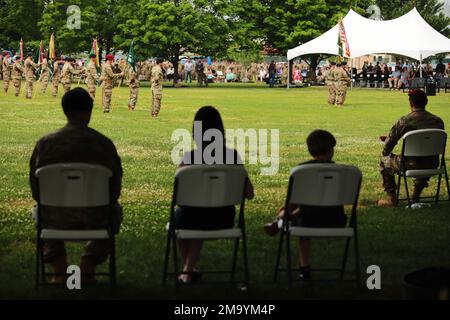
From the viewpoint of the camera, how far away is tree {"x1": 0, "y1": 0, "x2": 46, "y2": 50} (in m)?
85.4

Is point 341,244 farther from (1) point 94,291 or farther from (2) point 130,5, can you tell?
(2) point 130,5

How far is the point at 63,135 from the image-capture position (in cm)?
731

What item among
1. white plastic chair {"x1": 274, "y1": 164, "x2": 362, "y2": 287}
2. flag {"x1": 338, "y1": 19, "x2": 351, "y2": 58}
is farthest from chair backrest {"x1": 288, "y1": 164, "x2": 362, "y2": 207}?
flag {"x1": 338, "y1": 19, "x2": 351, "y2": 58}

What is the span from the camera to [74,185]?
22.3ft

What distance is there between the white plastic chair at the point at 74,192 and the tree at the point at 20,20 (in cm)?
7993

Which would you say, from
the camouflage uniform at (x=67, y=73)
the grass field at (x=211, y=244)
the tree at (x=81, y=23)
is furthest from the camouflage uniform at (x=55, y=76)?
the tree at (x=81, y=23)

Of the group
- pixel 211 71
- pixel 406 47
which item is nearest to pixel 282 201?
pixel 406 47

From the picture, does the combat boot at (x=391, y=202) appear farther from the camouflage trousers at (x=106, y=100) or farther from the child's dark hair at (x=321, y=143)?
the camouflage trousers at (x=106, y=100)

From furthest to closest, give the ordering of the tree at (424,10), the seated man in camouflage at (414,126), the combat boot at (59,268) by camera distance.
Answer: the tree at (424,10)
the seated man in camouflage at (414,126)
the combat boot at (59,268)

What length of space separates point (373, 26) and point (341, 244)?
133 ft

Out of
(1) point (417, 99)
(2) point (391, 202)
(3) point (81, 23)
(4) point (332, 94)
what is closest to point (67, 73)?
(4) point (332, 94)

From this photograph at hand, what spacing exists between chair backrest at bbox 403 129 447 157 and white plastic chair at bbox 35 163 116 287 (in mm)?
5033

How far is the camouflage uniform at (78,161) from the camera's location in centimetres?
709

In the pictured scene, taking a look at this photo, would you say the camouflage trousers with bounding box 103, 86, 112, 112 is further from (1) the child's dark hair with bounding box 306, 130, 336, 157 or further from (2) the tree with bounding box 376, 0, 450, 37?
(2) the tree with bounding box 376, 0, 450, 37
